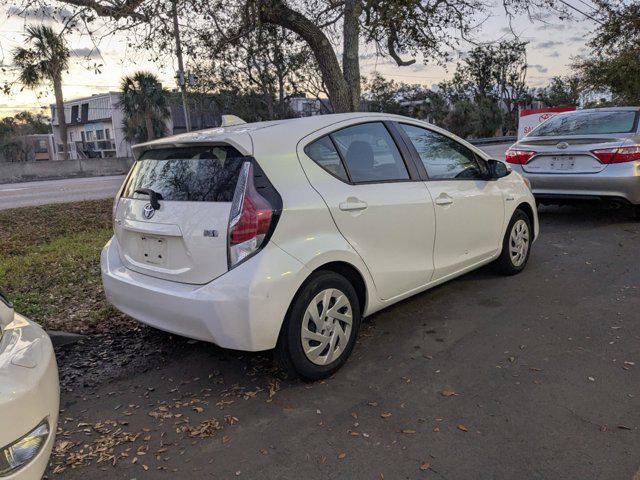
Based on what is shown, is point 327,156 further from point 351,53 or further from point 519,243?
point 351,53

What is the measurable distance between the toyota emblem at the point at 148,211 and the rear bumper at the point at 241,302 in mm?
475

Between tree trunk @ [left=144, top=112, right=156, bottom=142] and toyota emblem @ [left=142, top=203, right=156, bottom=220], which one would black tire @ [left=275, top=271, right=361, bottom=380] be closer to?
toyota emblem @ [left=142, top=203, right=156, bottom=220]

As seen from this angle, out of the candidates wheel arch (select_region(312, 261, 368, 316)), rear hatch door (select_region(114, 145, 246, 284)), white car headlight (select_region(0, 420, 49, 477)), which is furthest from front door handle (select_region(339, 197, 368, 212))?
white car headlight (select_region(0, 420, 49, 477))

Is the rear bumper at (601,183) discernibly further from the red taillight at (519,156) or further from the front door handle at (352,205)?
the front door handle at (352,205)

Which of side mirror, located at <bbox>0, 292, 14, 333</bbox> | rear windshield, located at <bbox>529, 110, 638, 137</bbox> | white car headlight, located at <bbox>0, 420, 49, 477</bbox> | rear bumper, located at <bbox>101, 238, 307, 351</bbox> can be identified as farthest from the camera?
rear windshield, located at <bbox>529, 110, 638, 137</bbox>

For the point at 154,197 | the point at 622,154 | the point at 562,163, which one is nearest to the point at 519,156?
the point at 562,163

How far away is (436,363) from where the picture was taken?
3.48 metres

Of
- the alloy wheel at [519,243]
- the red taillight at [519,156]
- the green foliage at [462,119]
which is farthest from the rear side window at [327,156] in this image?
the green foliage at [462,119]

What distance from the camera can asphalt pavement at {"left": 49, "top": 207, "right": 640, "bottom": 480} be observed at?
8.26ft

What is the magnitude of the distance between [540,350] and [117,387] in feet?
9.39

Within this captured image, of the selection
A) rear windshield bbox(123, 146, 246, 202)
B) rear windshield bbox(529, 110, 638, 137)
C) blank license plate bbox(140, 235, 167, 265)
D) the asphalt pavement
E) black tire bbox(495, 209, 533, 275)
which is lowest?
→ the asphalt pavement

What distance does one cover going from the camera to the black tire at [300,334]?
3.05 m

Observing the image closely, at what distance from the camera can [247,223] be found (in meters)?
2.89

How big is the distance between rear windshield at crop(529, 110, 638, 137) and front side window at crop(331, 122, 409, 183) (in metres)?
4.76
